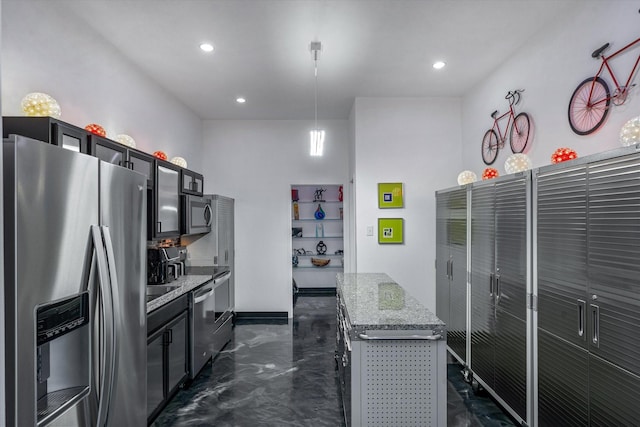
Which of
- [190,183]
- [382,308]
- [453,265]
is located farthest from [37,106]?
[453,265]

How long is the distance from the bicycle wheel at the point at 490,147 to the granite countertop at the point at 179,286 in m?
3.30

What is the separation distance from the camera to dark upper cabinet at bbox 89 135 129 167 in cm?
223

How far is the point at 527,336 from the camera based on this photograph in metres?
2.37

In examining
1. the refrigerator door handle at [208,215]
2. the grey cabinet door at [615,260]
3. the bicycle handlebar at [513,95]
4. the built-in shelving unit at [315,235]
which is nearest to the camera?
the grey cabinet door at [615,260]

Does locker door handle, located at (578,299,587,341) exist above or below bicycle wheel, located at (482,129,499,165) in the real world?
below

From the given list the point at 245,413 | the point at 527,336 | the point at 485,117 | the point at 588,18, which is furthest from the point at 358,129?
the point at 245,413

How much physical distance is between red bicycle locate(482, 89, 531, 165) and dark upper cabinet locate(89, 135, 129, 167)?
3384mm

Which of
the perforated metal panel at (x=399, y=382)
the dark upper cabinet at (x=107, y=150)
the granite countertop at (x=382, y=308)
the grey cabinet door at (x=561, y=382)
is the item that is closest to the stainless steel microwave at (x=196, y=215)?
the dark upper cabinet at (x=107, y=150)

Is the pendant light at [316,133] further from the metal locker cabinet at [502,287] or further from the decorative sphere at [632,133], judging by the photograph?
the decorative sphere at [632,133]

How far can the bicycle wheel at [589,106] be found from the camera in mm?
2350

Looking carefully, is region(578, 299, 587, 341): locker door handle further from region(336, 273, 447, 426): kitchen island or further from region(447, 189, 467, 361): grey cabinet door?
region(447, 189, 467, 361): grey cabinet door

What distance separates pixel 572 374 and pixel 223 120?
5216 mm

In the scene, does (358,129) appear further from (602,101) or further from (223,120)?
(602,101)

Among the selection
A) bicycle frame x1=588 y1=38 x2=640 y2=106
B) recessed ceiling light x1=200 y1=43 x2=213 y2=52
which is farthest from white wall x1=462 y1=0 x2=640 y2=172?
recessed ceiling light x1=200 y1=43 x2=213 y2=52
